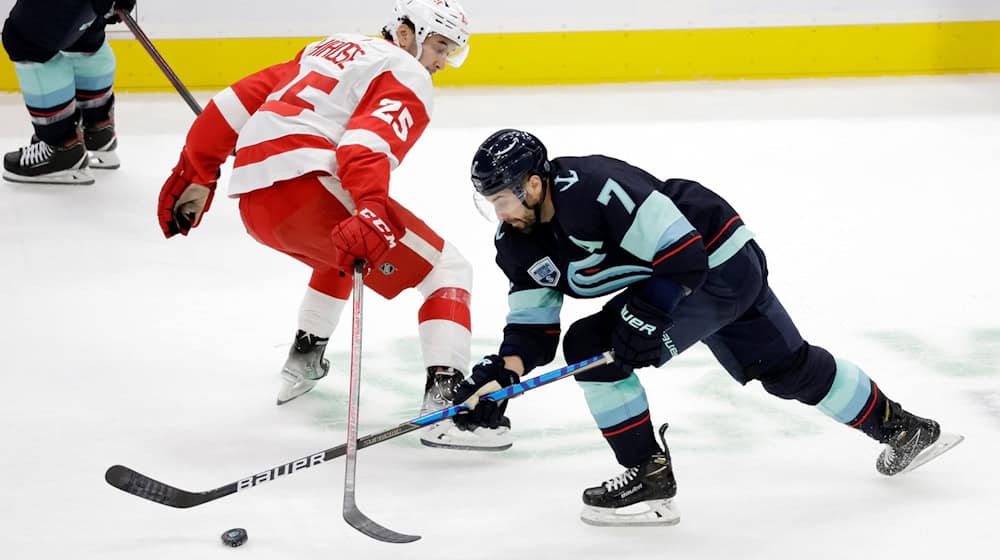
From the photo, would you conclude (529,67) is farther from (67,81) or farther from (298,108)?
(298,108)

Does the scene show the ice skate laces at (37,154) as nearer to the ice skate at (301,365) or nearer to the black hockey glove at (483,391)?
the ice skate at (301,365)

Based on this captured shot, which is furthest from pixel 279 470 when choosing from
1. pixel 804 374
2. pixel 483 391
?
pixel 804 374

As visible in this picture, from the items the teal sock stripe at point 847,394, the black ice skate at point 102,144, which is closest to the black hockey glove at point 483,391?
the teal sock stripe at point 847,394

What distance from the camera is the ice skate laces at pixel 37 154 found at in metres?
4.77

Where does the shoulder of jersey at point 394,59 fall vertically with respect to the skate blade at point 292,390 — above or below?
above

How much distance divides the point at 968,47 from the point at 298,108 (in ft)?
15.7

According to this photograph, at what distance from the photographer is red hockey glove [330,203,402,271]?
→ 267cm

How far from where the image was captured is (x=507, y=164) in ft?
7.72

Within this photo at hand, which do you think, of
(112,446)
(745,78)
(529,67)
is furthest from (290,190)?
(745,78)

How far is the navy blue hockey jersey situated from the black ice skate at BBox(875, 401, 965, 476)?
1.71ft

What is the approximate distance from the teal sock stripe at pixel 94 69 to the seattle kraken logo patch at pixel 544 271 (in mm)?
2919

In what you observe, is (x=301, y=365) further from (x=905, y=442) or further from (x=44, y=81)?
(x=44, y=81)

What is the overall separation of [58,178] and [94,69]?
436 mm

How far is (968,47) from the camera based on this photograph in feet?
21.9
